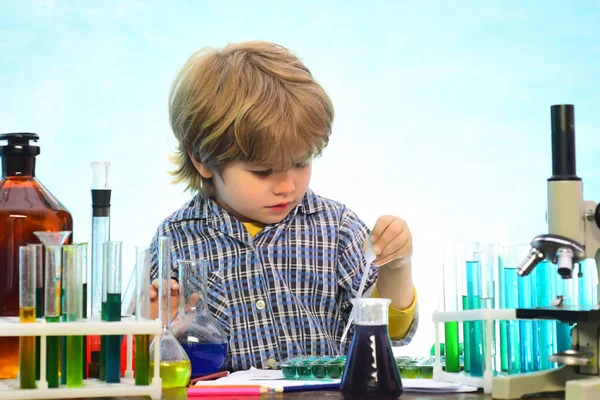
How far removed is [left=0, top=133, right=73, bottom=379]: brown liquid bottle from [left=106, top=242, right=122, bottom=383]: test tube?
0.17 meters

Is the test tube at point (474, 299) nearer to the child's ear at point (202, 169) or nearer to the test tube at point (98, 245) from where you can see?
the test tube at point (98, 245)

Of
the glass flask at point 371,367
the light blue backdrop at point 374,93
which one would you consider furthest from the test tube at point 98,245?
the light blue backdrop at point 374,93

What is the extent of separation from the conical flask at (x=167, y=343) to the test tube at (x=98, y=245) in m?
0.09

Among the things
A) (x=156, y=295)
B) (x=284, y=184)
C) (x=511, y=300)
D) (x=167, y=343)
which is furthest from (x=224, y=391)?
(x=284, y=184)

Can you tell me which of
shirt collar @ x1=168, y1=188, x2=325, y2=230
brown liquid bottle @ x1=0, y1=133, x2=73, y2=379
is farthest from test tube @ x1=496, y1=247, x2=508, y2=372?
shirt collar @ x1=168, y1=188, x2=325, y2=230

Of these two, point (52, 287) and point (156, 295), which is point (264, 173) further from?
point (52, 287)

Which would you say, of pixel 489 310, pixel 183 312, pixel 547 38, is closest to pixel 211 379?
pixel 183 312

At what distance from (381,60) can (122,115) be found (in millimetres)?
1369

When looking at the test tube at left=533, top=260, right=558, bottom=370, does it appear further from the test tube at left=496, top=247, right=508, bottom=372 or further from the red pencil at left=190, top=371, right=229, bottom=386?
the red pencil at left=190, top=371, right=229, bottom=386

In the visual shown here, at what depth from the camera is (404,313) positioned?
6.32 feet

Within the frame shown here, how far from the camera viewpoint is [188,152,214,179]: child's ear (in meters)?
2.09

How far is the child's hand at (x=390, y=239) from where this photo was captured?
5.31ft

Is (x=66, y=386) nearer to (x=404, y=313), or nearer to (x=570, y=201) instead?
(x=570, y=201)

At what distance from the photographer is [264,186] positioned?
6.27 feet
